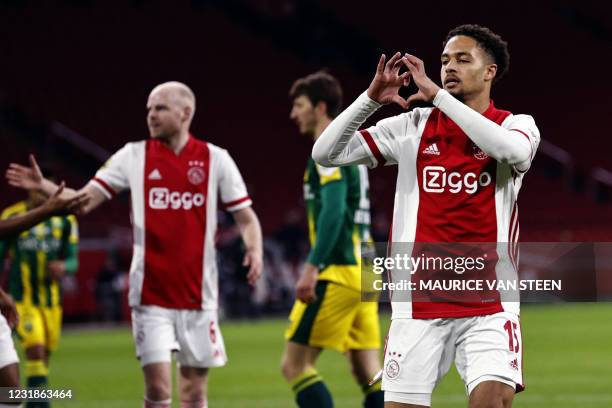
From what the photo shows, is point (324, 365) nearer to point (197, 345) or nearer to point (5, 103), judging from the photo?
point (197, 345)

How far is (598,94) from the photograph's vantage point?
1215 inches

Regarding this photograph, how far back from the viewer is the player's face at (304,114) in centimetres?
706

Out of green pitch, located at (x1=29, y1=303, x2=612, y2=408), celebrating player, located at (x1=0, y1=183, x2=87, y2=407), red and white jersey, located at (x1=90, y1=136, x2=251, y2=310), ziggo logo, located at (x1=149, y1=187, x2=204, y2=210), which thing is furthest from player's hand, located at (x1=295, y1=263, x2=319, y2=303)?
green pitch, located at (x1=29, y1=303, x2=612, y2=408)

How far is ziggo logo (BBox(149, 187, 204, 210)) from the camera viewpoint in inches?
264

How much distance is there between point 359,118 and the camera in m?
4.59

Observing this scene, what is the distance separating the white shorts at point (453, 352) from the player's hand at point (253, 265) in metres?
2.18

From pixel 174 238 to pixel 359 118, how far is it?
2.41 metres

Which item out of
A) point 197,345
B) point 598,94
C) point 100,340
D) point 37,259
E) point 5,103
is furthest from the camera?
point 598,94

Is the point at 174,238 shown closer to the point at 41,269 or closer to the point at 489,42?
the point at 489,42

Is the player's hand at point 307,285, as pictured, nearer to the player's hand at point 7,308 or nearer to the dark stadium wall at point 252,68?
the player's hand at point 7,308

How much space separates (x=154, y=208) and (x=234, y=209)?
1.84 feet

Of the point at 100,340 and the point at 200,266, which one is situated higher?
the point at 200,266

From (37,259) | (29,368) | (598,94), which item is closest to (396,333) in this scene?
(29,368)

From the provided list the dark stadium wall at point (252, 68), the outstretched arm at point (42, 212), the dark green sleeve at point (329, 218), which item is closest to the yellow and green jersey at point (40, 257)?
the dark green sleeve at point (329, 218)
